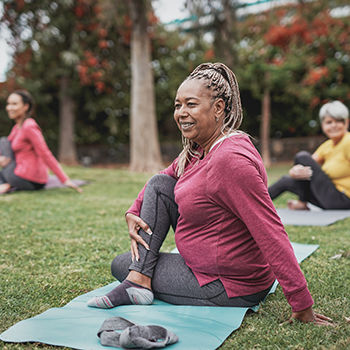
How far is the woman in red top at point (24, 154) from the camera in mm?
6039

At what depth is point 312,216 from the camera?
4.85 m

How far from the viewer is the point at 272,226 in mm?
1764

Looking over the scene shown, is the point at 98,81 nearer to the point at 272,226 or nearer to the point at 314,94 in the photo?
the point at 314,94

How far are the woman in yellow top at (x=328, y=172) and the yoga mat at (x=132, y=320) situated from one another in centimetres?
315

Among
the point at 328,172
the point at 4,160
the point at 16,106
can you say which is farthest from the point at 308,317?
the point at 4,160

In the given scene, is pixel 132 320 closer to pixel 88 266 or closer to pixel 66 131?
pixel 88 266

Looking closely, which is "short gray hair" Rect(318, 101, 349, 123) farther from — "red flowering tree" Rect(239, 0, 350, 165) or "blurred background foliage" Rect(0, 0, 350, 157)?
"red flowering tree" Rect(239, 0, 350, 165)

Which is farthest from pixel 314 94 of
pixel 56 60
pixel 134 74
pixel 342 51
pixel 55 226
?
pixel 55 226

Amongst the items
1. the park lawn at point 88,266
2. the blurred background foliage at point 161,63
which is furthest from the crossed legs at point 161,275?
the blurred background foliage at point 161,63

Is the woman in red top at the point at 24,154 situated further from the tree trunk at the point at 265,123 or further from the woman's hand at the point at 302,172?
the tree trunk at the point at 265,123

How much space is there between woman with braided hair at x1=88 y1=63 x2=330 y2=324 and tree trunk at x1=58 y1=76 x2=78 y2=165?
12784 mm

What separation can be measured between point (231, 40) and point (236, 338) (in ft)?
32.6

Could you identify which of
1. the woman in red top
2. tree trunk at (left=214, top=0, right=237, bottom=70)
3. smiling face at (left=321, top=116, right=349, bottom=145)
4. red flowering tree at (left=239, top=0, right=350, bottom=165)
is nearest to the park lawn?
the woman in red top

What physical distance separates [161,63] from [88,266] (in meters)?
12.6
